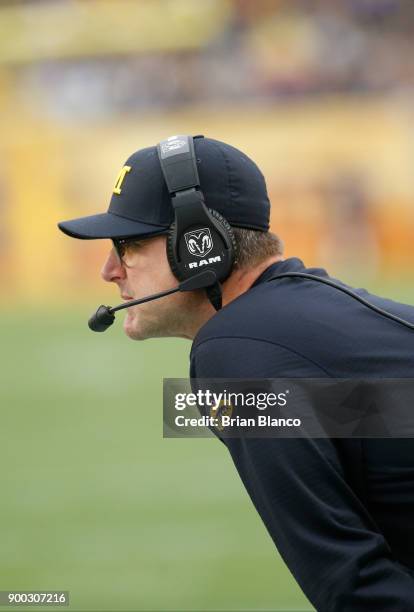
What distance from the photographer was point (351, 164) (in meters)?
18.4

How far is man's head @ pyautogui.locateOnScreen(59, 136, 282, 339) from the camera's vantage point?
89.2 inches

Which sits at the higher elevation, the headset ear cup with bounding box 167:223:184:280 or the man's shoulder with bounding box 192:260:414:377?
the headset ear cup with bounding box 167:223:184:280

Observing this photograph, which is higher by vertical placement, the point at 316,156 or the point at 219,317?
the point at 316,156

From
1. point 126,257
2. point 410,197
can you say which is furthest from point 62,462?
point 410,197

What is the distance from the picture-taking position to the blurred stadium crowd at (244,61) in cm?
2038

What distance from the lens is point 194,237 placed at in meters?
2.25

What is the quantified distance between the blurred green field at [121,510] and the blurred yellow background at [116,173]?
0.03 metres

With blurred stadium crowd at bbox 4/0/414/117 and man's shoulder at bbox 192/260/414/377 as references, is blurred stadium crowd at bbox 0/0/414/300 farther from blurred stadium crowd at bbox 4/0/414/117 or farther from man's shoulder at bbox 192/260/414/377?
man's shoulder at bbox 192/260/414/377

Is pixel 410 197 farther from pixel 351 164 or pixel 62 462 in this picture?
pixel 62 462

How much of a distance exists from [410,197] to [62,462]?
11.7m

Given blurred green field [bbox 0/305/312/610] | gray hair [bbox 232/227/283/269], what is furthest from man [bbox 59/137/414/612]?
blurred green field [bbox 0/305/312/610]

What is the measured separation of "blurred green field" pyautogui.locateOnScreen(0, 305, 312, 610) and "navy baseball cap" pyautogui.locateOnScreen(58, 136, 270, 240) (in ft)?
8.42

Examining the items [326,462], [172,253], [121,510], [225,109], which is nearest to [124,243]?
[172,253]

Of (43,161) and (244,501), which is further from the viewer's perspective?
(43,161)
